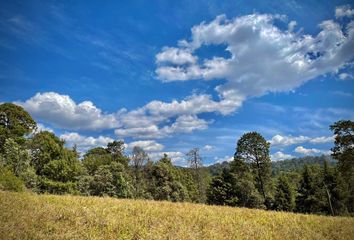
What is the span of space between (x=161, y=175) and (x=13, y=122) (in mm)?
29612

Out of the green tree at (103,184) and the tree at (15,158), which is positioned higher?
the tree at (15,158)

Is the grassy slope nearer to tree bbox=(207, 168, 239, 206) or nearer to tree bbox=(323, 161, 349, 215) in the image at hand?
tree bbox=(207, 168, 239, 206)

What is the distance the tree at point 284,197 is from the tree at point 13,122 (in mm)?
46601

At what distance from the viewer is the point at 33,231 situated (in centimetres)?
751

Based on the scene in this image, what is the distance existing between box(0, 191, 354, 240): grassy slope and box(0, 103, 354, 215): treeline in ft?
60.5

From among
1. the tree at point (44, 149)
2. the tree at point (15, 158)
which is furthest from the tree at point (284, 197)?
the tree at point (15, 158)

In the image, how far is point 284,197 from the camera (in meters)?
59.4

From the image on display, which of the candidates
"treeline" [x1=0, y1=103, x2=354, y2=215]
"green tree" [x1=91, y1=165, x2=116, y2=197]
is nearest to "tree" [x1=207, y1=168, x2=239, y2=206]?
"treeline" [x1=0, y1=103, x2=354, y2=215]

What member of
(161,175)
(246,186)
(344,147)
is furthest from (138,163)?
(344,147)

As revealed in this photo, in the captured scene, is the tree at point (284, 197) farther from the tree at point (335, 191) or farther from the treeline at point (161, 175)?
the tree at point (335, 191)

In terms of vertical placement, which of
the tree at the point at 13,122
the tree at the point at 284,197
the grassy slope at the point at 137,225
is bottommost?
the tree at the point at 284,197

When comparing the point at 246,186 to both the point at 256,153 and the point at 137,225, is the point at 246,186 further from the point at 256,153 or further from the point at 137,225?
the point at 137,225

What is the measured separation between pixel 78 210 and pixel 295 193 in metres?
62.4

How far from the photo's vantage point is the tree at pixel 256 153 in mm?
48312
